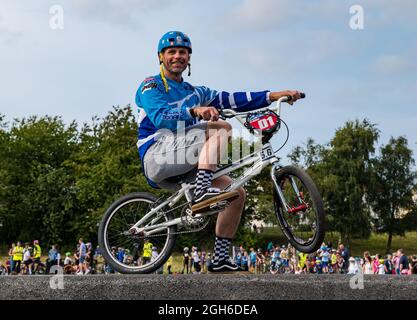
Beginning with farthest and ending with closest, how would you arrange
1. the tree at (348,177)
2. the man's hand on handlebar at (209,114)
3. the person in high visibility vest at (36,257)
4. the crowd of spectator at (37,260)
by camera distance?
the tree at (348,177)
the person in high visibility vest at (36,257)
the crowd of spectator at (37,260)
the man's hand on handlebar at (209,114)

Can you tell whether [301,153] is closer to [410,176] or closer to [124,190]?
[410,176]

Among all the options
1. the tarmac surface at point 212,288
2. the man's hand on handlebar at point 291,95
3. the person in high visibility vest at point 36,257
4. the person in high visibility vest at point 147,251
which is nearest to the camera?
the tarmac surface at point 212,288

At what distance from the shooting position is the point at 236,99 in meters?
7.07

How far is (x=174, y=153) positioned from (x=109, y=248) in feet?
4.74

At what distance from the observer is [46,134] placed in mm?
66875

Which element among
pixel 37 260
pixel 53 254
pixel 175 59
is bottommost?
pixel 37 260

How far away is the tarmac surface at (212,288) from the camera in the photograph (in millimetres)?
5043

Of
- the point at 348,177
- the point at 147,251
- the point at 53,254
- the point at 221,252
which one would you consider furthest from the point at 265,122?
the point at 348,177

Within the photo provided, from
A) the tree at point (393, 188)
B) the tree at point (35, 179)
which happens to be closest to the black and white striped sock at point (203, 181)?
the tree at point (35, 179)

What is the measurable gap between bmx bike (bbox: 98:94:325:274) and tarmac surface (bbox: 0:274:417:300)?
3.44 ft

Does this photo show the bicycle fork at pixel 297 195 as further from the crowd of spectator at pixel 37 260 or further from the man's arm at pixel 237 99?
the crowd of spectator at pixel 37 260

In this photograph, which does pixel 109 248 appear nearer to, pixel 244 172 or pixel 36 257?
pixel 244 172

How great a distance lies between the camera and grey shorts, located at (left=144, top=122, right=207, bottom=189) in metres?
6.54

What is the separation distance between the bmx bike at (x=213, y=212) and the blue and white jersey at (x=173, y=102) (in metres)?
0.42
